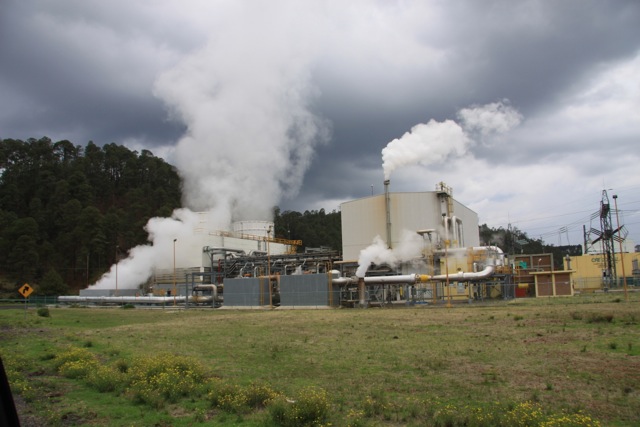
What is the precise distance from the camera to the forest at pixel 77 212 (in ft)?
344

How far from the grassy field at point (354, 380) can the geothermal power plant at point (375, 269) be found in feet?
105

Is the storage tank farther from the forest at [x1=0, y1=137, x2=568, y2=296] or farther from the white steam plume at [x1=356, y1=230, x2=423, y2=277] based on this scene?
the white steam plume at [x1=356, y1=230, x2=423, y2=277]

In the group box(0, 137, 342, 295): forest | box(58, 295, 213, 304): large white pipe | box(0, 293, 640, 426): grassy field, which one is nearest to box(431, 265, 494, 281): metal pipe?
box(0, 293, 640, 426): grassy field

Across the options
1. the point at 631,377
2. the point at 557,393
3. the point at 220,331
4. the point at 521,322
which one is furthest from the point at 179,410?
the point at 521,322

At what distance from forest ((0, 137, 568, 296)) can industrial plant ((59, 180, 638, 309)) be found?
2358cm

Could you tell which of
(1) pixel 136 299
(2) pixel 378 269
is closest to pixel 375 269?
(2) pixel 378 269

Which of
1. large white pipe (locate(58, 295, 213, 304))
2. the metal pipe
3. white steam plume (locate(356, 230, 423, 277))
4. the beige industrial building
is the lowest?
large white pipe (locate(58, 295, 213, 304))

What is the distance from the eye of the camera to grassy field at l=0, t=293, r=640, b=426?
992cm

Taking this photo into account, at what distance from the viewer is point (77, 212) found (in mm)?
119438

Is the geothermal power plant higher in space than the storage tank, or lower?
lower

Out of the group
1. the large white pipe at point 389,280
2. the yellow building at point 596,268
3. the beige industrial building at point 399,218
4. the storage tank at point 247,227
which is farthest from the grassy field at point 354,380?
the storage tank at point 247,227

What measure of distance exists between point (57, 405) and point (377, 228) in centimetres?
6226

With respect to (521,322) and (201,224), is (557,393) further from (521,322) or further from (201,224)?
(201,224)

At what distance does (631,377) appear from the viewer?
1236cm
